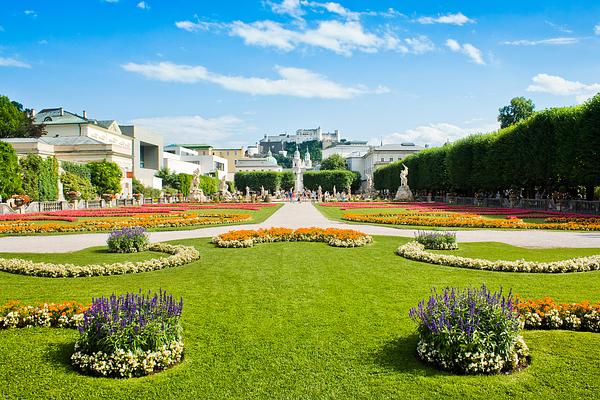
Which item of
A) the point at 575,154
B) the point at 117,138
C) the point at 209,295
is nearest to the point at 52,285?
the point at 209,295

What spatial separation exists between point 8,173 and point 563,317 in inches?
1646

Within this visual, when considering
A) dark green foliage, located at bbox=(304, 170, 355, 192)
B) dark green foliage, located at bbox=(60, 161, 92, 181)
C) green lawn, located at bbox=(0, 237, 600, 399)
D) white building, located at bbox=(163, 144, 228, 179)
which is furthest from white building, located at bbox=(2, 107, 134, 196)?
green lawn, located at bbox=(0, 237, 600, 399)

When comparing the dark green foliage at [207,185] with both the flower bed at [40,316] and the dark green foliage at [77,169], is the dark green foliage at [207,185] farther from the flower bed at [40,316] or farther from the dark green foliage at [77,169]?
the flower bed at [40,316]

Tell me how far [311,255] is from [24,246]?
31.8ft

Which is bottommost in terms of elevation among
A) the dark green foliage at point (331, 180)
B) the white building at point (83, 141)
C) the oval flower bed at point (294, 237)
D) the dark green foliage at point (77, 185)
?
the oval flower bed at point (294, 237)

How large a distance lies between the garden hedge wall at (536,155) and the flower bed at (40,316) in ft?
117

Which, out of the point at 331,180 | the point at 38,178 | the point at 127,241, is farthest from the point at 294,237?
the point at 331,180

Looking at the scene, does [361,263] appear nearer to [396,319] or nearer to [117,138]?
[396,319]

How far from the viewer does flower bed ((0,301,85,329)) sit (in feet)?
22.6

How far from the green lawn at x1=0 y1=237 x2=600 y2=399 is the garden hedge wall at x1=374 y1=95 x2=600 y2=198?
2843cm

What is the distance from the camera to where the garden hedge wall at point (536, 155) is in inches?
1361

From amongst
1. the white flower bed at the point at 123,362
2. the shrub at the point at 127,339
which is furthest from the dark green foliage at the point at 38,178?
the white flower bed at the point at 123,362

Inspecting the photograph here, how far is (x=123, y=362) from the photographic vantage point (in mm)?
5410

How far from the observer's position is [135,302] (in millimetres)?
5988
